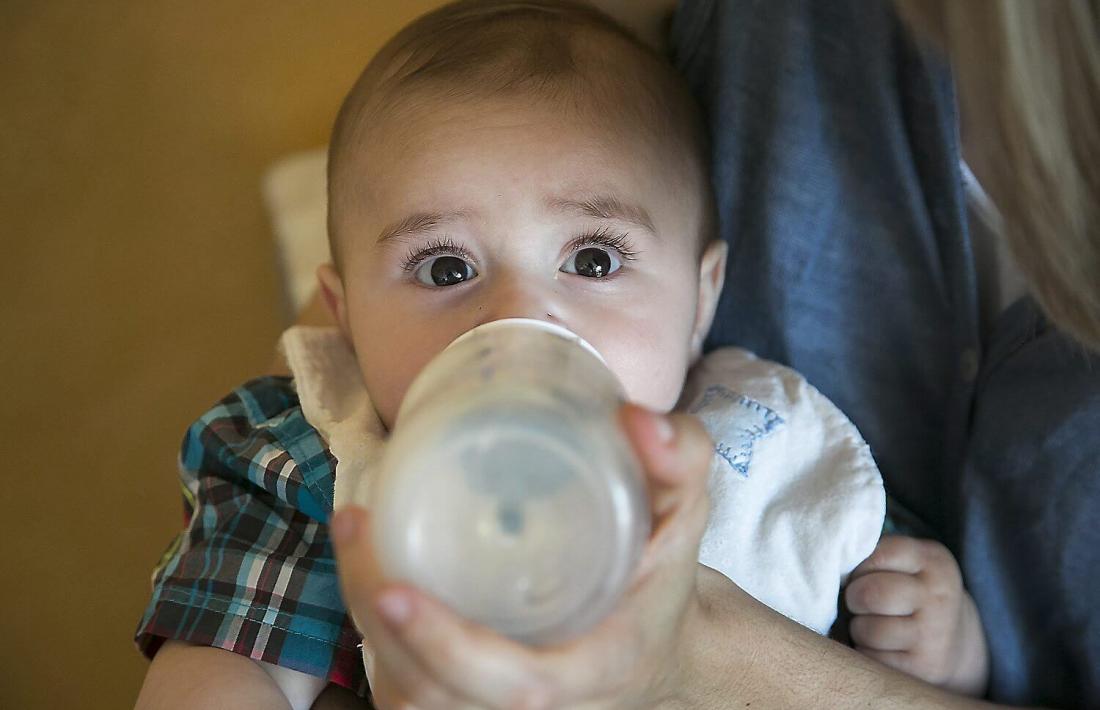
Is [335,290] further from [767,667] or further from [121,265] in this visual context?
[121,265]

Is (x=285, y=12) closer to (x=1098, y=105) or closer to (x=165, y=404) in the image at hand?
(x=165, y=404)

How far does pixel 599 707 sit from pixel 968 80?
1.63ft

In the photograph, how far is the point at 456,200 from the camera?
972mm

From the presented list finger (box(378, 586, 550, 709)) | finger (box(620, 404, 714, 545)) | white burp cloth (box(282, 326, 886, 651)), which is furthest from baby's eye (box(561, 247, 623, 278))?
finger (box(378, 586, 550, 709))

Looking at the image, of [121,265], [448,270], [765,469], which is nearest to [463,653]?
[448,270]

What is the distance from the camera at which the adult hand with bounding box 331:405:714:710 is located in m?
0.57

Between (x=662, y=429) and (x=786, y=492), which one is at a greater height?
(x=662, y=429)

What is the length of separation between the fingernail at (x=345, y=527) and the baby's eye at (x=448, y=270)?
0.40m

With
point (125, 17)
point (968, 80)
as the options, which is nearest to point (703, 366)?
point (968, 80)

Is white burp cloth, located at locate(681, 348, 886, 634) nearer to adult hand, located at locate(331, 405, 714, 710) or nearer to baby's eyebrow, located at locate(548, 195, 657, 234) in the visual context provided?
baby's eyebrow, located at locate(548, 195, 657, 234)

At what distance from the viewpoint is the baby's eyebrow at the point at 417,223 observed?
3.18ft

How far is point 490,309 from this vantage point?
90 centimetres

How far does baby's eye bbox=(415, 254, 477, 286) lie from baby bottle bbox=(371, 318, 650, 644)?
383 mm

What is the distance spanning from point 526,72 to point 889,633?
68 cm
